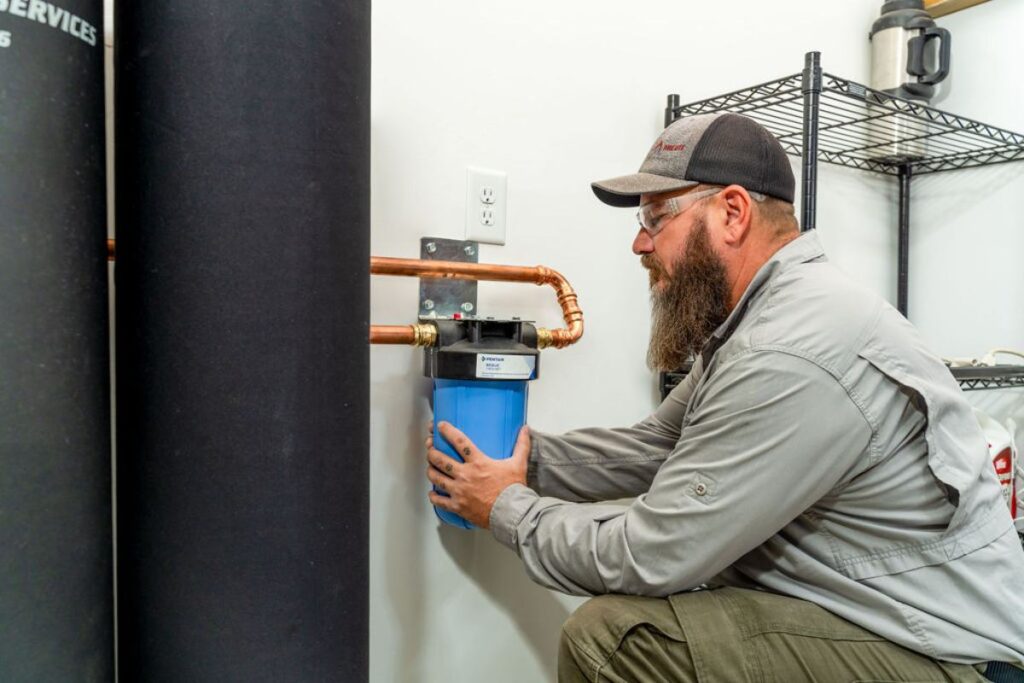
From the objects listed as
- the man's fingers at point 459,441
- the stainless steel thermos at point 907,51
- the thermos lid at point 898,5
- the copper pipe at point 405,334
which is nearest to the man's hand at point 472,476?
the man's fingers at point 459,441

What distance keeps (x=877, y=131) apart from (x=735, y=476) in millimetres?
1131

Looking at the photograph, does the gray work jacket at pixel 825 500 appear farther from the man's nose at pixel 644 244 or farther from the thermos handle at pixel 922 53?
the thermos handle at pixel 922 53

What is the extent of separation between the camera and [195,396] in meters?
0.61

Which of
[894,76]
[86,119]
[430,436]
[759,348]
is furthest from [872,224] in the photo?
[86,119]

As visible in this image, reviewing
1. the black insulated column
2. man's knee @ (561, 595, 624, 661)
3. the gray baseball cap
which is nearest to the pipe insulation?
the black insulated column

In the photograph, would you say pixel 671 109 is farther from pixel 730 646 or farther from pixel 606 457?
pixel 730 646

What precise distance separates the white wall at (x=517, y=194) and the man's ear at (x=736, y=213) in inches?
11.5

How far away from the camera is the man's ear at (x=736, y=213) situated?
97 cm

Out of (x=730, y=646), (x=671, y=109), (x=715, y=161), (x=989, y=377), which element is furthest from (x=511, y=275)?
(x=989, y=377)

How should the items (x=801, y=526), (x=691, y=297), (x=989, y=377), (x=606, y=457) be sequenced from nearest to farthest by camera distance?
(x=801, y=526) < (x=691, y=297) < (x=606, y=457) < (x=989, y=377)

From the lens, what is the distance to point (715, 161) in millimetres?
970

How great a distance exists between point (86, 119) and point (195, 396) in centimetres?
23

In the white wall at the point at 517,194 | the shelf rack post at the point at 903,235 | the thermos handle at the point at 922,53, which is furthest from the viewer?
the shelf rack post at the point at 903,235

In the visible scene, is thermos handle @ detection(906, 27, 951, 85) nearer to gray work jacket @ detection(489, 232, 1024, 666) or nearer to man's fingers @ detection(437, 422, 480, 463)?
gray work jacket @ detection(489, 232, 1024, 666)
